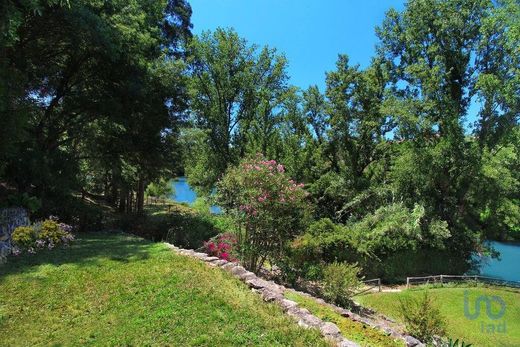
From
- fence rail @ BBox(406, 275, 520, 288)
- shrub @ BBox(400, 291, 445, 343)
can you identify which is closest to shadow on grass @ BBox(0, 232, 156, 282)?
shrub @ BBox(400, 291, 445, 343)

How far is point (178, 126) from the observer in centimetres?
2133

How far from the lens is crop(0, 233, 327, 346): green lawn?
6.09 meters

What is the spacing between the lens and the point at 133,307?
22.9 ft

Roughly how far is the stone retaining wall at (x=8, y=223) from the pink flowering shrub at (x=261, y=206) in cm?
644

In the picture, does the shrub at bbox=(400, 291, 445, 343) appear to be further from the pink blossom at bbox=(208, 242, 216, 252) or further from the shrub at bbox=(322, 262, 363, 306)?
the pink blossom at bbox=(208, 242, 216, 252)

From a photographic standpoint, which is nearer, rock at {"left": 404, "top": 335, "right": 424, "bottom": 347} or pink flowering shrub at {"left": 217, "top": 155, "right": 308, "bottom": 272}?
rock at {"left": 404, "top": 335, "right": 424, "bottom": 347}

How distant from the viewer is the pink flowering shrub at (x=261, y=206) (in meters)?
12.8

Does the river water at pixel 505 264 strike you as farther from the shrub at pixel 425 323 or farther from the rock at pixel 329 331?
the rock at pixel 329 331

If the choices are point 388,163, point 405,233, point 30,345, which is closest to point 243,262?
point 30,345

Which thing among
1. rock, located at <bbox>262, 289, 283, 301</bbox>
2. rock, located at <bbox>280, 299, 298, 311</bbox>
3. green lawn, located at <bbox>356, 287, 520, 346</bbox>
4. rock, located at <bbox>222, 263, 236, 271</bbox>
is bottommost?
green lawn, located at <bbox>356, 287, 520, 346</bbox>

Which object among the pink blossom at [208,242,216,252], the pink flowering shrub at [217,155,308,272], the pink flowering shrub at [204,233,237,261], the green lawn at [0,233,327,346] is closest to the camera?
the green lawn at [0,233,327,346]

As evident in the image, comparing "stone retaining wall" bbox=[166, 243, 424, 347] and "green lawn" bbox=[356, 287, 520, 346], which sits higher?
"stone retaining wall" bbox=[166, 243, 424, 347]

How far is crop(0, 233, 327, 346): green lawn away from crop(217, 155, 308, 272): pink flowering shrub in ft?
12.7

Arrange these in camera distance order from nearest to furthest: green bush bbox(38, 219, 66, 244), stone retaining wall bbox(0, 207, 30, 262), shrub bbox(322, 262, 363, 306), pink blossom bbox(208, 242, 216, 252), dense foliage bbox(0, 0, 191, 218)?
stone retaining wall bbox(0, 207, 30, 262)
green bush bbox(38, 219, 66, 244)
shrub bbox(322, 262, 363, 306)
dense foliage bbox(0, 0, 191, 218)
pink blossom bbox(208, 242, 216, 252)
